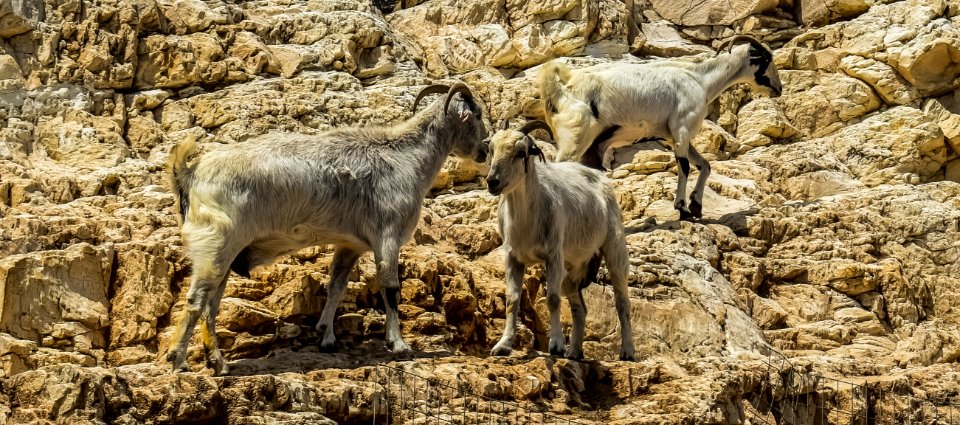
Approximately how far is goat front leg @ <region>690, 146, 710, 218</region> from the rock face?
361mm

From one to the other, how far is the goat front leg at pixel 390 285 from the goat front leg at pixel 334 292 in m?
0.41

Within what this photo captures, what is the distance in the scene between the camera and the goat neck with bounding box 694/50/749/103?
1894cm

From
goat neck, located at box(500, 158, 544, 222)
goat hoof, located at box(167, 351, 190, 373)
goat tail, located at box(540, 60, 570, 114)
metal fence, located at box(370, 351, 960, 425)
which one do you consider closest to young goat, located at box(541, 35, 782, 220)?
goat tail, located at box(540, 60, 570, 114)

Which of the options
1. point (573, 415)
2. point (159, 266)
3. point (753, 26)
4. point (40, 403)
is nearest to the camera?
point (40, 403)

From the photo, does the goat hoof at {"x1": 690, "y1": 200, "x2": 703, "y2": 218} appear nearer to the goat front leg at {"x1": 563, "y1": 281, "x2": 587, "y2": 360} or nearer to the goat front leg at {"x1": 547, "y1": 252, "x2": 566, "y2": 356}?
the goat front leg at {"x1": 563, "y1": 281, "x2": 587, "y2": 360}

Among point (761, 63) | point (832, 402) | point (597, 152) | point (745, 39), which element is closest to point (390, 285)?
point (832, 402)

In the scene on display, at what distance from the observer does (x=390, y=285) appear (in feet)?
42.3

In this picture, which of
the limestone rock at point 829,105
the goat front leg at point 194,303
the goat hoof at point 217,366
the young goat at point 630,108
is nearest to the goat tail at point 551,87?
the young goat at point 630,108

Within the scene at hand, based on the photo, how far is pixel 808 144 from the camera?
2070 cm

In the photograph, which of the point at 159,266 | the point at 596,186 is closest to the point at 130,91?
the point at 159,266

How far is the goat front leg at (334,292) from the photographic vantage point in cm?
1299

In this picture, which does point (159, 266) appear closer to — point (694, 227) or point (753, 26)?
point (694, 227)

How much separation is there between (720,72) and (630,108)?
186cm

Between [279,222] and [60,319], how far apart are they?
6.80 feet
